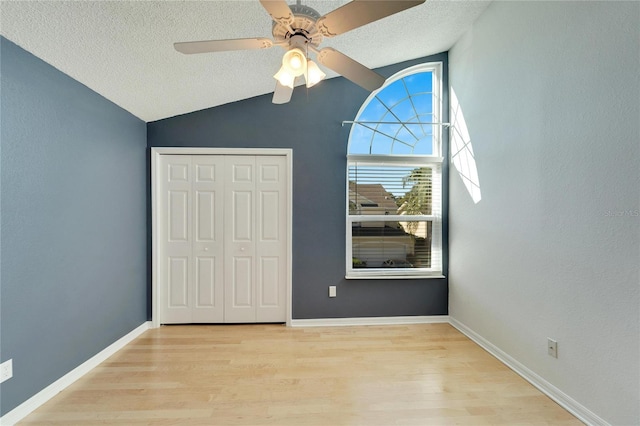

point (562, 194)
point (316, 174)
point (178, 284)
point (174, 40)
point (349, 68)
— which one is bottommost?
point (178, 284)

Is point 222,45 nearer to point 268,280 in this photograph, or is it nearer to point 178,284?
point 268,280

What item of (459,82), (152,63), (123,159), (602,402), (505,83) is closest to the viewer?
(602,402)

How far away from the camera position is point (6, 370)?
1.70 metres

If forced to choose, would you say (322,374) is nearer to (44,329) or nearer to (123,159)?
(44,329)

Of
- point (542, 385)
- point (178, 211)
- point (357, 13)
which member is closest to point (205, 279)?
point (178, 211)

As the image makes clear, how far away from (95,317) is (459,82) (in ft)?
13.8

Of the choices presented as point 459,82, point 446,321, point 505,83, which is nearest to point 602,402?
point 446,321

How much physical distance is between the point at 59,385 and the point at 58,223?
1.16m

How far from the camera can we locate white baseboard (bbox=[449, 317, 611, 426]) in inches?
67.2

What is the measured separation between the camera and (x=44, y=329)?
1.94 m

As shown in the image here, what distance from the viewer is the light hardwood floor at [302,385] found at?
1777mm

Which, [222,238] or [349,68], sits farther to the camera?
[222,238]

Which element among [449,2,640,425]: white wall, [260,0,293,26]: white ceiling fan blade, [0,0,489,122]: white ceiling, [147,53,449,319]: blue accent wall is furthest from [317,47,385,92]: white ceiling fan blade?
[147,53,449,319]: blue accent wall

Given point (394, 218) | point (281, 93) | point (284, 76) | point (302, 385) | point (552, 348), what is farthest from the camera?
point (394, 218)
